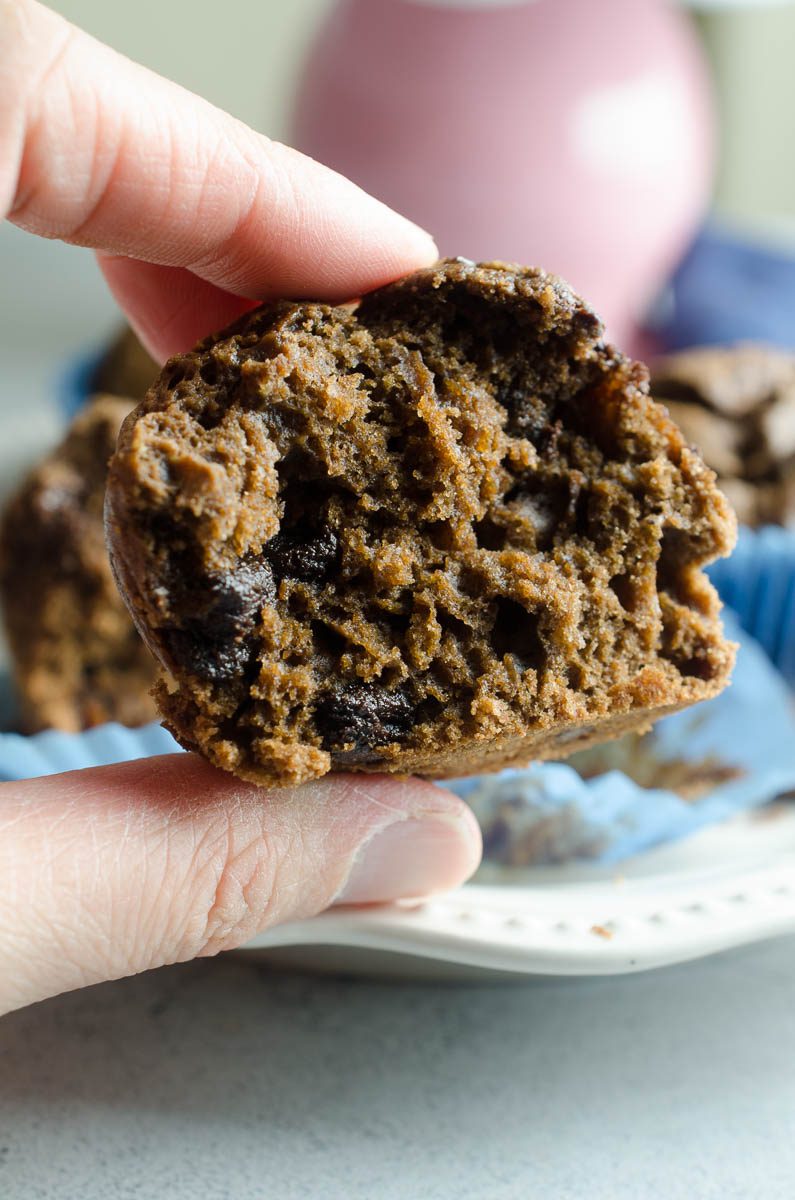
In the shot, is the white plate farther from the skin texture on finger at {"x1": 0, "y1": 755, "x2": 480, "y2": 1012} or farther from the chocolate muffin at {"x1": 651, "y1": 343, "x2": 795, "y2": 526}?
the chocolate muffin at {"x1": 651, "y1": 343, "x2": 795, "y2": 526}

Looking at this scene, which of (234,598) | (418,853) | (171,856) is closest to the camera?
(234,598)

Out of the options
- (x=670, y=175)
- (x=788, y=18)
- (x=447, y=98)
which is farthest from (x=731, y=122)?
(x=447, y=98)

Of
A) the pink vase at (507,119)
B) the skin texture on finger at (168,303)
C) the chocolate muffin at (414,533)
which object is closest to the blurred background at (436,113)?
the pink vase at (507,119)

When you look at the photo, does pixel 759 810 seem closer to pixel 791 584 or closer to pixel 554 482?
pixel 791 584

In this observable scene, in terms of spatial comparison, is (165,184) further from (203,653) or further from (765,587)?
(765,587)

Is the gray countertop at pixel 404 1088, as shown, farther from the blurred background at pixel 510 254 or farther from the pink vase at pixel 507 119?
the pink vase at pixel 507 119

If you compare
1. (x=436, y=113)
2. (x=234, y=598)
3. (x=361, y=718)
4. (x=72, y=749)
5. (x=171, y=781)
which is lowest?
(x=72, y=749)

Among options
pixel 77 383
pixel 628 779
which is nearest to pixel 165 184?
pixel 628 779
